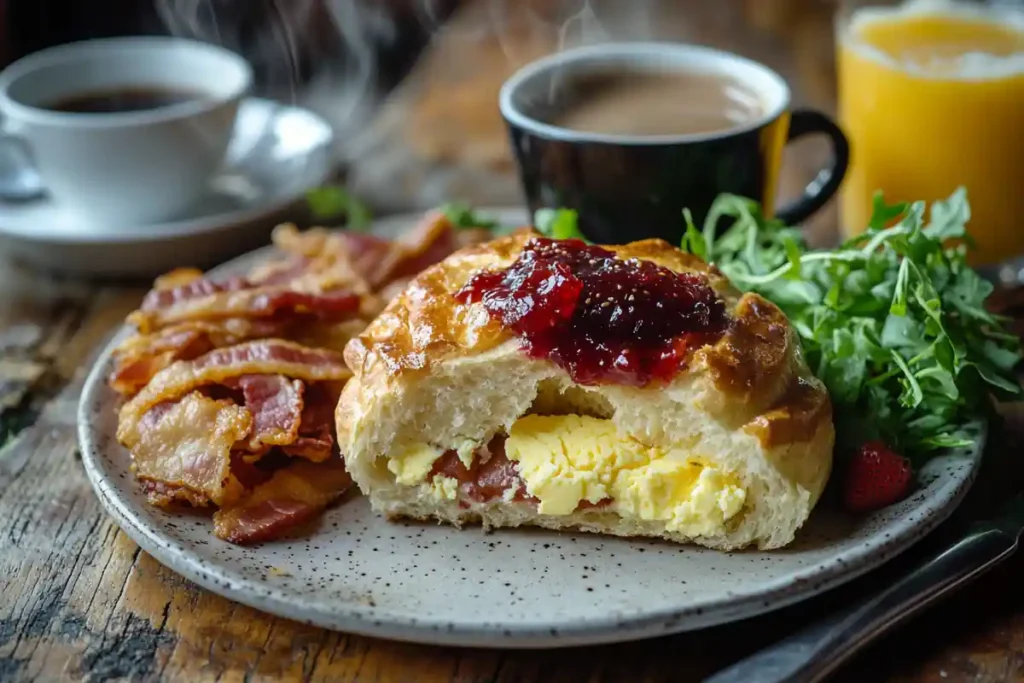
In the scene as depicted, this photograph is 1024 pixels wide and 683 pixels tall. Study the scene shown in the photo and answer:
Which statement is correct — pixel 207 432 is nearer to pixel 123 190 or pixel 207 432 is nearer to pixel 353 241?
pixel 353 241

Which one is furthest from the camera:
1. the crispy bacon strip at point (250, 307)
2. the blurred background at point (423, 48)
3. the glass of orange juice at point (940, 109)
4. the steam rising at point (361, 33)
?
the steam rising at point (361, 33)

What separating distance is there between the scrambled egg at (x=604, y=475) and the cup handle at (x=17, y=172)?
2411mm

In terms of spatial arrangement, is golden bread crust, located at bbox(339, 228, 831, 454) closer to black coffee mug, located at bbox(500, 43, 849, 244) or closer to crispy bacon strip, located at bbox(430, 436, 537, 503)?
crispy bacon strip, located at bbox(430, 436, 537, 503)

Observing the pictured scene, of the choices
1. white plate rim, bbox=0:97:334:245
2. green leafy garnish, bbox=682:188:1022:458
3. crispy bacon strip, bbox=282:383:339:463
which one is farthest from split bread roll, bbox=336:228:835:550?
white plate rim, bbox=0:97:334:245

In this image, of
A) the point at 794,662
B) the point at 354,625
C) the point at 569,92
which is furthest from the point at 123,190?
the point at 794,662

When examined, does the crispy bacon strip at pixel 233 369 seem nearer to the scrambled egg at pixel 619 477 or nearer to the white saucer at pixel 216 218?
the scrambled egg at pixel 619 477

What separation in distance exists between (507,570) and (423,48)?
5.56 metres

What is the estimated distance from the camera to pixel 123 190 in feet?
13.6

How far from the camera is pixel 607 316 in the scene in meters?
2.50

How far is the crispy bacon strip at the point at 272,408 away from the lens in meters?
2.69

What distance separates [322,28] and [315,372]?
533cm

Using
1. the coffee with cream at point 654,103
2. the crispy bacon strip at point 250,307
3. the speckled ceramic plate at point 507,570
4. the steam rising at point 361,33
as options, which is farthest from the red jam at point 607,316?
the steam rising at point 361,33

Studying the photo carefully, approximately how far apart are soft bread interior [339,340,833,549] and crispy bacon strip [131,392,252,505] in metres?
0.29

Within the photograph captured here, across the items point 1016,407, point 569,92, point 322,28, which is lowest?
point 322,28
